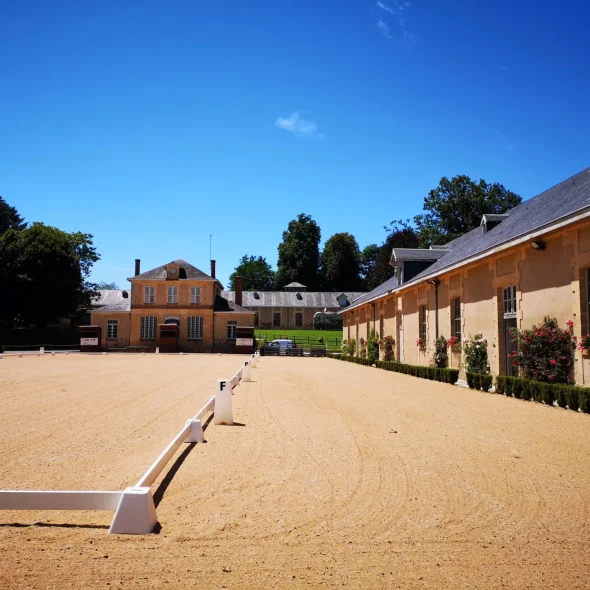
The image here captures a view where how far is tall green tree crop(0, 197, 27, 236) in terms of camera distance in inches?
2415

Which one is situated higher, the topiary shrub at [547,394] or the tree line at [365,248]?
the tree line at [365,248]

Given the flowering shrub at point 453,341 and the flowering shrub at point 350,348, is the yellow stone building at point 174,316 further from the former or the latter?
the flowering shrub at point 453,341

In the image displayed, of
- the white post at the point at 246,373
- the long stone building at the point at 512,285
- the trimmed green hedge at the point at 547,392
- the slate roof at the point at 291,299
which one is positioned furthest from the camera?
the slate roof at the point at 291,299

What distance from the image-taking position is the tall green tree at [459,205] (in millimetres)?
50156

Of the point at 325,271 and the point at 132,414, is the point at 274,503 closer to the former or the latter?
the point at 132,414

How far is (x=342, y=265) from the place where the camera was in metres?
91.6

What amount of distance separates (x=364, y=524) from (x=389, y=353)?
24.9 m

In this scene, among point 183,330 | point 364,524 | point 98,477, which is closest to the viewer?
point 364,524

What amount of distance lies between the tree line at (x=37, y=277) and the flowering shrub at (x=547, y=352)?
45712 mm

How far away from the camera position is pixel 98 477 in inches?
216

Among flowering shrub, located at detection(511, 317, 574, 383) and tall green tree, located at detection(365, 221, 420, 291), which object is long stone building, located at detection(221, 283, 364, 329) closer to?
tall green tree, located at detection(365, 221, 420, 291)

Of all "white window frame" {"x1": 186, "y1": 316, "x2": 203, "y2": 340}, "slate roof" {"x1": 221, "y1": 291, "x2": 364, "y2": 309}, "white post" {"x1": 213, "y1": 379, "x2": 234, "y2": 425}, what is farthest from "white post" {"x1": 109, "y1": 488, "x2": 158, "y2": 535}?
"slate roof" {"x1": 221, "y1": 291, "x2": 364, "y2": 309}

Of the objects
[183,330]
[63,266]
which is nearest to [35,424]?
[183,330]

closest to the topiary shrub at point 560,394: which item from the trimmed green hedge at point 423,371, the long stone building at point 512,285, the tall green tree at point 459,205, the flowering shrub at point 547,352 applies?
the long stone building at point 512,285
